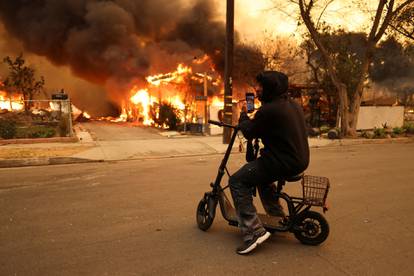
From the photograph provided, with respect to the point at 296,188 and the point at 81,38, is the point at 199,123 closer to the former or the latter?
the point at 296,188

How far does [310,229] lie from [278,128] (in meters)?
1.23

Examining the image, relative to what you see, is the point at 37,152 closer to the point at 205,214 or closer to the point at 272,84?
the point at 205,214

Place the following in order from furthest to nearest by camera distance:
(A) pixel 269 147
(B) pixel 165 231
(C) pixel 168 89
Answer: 1. (C) pixel 168 89
2. (B) pixel 165 231
3. (A) pixel 269 147

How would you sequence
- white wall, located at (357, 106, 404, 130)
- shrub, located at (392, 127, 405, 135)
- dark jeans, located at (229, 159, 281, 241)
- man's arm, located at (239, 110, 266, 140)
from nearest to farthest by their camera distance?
man's arm, located at (239, 110, 266, 140) < dark jeans, located at (229, 159, 281, 241) < shrub, located at (392, 127, 405, 135) < white wall, located at (357, 106, 404, 130)

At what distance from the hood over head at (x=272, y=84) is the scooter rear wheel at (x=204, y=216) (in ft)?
4.90

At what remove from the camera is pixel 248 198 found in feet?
11.9

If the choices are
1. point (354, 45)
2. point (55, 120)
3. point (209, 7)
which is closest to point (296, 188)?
point (55, 120)

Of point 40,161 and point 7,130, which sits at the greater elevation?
point 7,130

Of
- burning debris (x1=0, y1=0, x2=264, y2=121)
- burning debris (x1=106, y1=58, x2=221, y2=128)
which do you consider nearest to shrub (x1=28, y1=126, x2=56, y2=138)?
burning debris (x1=106, y1=58, x2=221, y2=128)

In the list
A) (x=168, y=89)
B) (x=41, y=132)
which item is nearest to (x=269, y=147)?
(x=41, y=132)

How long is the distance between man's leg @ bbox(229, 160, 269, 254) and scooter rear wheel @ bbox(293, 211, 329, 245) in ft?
1.48

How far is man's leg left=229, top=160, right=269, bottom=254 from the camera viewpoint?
3.56 meters

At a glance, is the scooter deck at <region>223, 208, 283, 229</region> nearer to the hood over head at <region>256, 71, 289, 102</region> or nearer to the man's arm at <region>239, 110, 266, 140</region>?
the man's arm at <region>239, 110, 266, 140</region>

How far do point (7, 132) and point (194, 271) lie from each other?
10891mm
